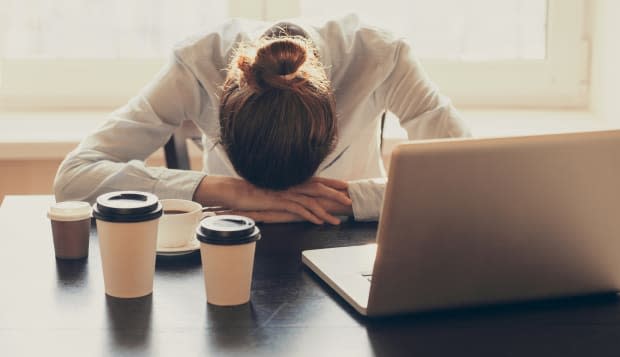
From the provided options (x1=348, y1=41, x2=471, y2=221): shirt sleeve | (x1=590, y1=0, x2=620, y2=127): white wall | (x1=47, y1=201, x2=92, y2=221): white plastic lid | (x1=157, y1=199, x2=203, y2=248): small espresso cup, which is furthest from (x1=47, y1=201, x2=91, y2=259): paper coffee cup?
(x1=590, y1=0, x2=620, y2=127): white wall

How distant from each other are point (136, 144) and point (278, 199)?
0.39 m

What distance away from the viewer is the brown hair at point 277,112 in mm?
1399

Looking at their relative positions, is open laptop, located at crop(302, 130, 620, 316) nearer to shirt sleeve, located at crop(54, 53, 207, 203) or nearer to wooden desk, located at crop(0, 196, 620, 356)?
wooden desk, located at crop(0, 196, 620, 356)

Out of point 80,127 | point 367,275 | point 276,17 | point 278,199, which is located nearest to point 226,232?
point 367,275

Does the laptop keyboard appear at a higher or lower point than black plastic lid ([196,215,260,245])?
lower

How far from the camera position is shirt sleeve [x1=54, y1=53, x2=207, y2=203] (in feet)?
5.46

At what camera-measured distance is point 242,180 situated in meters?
1.62

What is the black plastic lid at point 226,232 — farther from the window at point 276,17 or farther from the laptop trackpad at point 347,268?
the window at point 276,17

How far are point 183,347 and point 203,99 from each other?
914mm

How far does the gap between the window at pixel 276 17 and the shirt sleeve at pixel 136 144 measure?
3.16 feet

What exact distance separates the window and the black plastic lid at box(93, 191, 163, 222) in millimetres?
1635

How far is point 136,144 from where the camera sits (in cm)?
181

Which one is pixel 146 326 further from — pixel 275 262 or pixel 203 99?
pixel 203 99

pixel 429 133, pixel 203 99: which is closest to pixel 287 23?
Answer: pixel 203 99
